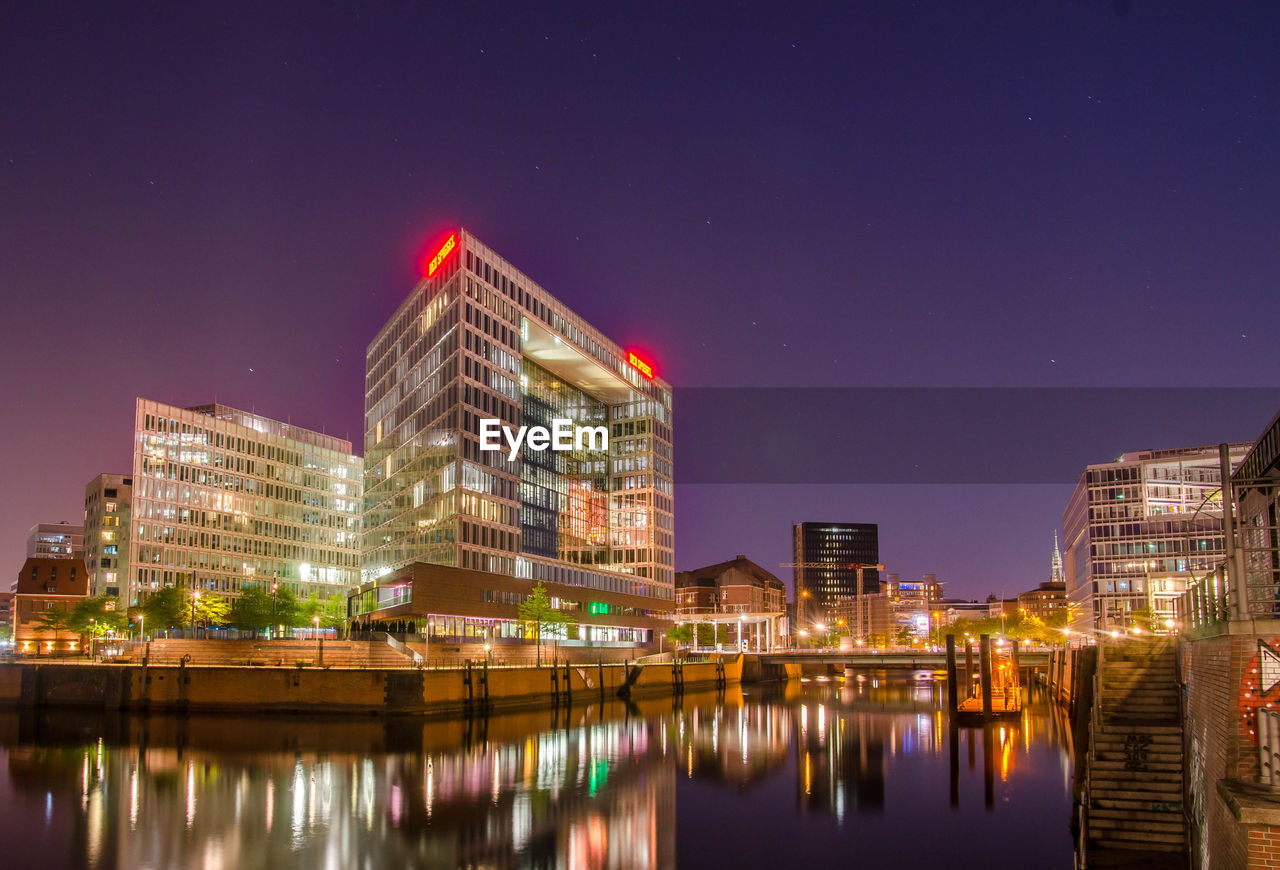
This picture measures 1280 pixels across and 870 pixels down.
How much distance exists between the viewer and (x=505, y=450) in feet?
369

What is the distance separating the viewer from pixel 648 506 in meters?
150

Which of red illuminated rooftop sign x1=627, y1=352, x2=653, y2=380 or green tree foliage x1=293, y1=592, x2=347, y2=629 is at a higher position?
red illuminated rooftop sign x1=627, y1=352, x2=653, y2=380

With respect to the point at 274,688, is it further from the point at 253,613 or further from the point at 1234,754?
the point at 1234,754

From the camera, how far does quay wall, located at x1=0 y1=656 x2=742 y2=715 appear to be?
64812 millimetres

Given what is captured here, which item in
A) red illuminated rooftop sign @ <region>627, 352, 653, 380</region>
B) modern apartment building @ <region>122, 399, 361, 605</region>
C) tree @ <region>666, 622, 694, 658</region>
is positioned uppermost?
red illuminated rooftop sign @ <region>627, 352, 653, 380</region>

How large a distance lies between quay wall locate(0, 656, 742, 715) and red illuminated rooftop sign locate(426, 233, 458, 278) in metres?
51.5

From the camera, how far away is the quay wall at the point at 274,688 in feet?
213

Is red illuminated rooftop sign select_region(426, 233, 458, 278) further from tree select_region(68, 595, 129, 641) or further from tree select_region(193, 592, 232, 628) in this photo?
tree select_region(68, 595, 129, 641)

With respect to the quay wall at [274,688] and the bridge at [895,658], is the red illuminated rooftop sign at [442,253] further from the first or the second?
the bridge at [895,658]

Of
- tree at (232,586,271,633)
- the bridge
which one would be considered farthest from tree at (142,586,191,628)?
the bridge

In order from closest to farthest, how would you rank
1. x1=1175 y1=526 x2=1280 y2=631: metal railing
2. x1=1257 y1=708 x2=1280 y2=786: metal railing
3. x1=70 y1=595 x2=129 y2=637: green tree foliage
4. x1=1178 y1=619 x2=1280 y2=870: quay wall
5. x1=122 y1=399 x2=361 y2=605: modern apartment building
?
1. x1=1178 y1=619 x2=1280 y2=870: quay wall
2. x1=1257 y1=708 x2=1280 y2=786: metal railing
3. x1=1175 y1=526 x2=1280 y2=631: metal railing
4. x1=70 y1=595 x2=129 y2=637: green tree foliage
5. x1=122 y1=399 x2=361 y2=605: modern apartment building

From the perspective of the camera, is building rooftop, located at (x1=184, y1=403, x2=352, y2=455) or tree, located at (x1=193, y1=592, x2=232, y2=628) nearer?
tree, located at (x1=193, y1=592, x2=232, y2=628)

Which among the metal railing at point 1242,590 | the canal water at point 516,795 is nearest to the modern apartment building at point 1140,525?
the canal water at point 516,795

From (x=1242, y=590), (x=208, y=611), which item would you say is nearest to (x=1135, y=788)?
(x=1242, y=590)
